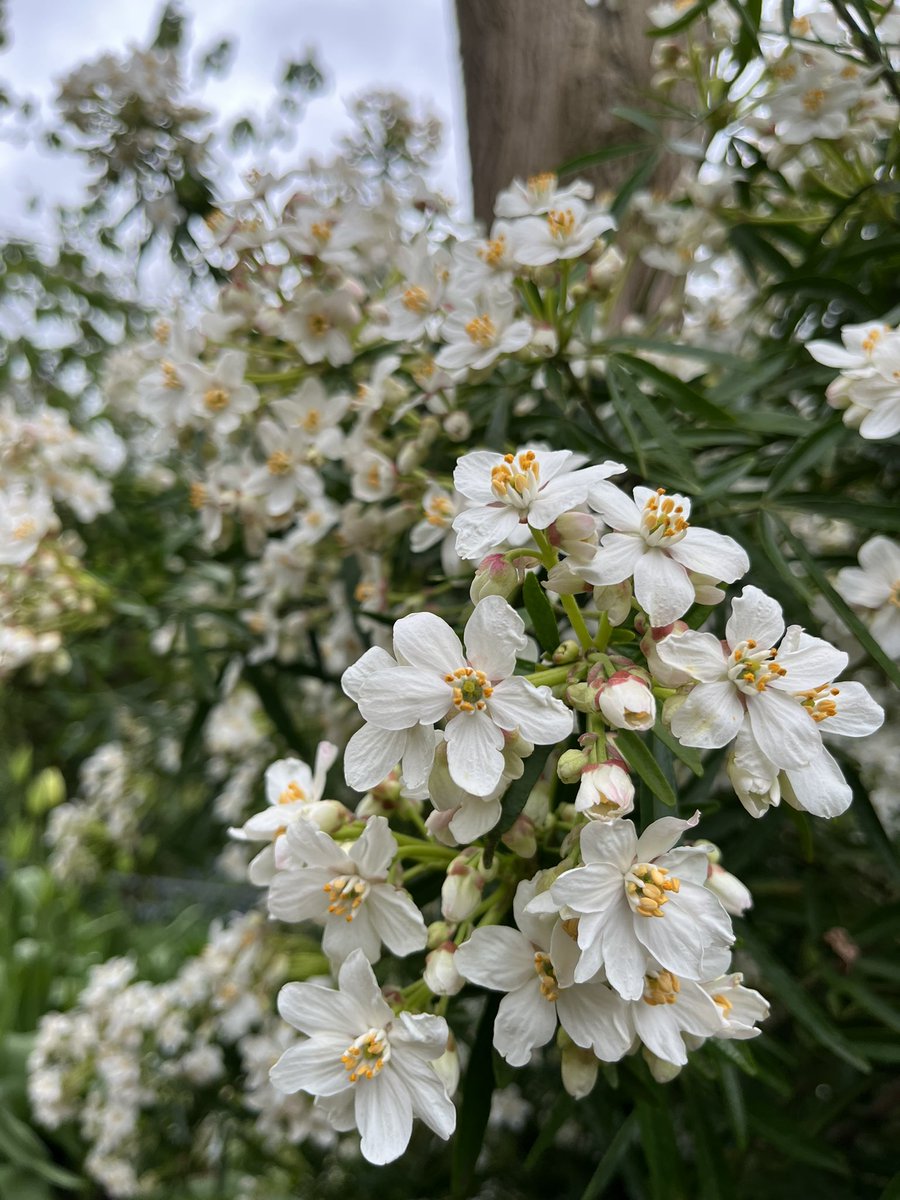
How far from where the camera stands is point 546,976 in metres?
0.48

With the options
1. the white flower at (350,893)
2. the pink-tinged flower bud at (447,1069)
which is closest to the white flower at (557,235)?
the white flower at (350,893)

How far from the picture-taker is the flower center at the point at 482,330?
2.52ft

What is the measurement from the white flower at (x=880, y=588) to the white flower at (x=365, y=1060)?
45cm

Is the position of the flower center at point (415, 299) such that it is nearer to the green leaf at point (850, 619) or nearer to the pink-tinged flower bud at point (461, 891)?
the green leaf at point (850, 619)

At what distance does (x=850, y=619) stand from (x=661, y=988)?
0.97 ft

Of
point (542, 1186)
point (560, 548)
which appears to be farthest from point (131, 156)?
point (542, 1186)

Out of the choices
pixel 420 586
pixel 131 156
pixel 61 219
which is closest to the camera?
pixel 420 586

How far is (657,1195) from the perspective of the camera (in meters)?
0.63

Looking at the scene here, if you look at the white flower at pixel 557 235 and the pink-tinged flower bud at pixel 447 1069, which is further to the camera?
the white flower at pixel 557 235

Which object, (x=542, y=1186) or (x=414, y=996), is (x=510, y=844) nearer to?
(x=414, y=996)

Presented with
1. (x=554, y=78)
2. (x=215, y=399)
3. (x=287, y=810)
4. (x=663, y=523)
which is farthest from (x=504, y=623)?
(x=554, y=78)

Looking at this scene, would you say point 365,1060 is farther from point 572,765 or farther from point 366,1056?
point 572,765

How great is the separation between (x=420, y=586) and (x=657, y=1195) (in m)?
0.56

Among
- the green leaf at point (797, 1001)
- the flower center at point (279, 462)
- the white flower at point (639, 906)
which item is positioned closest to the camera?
the white flower at point (639, 906)
